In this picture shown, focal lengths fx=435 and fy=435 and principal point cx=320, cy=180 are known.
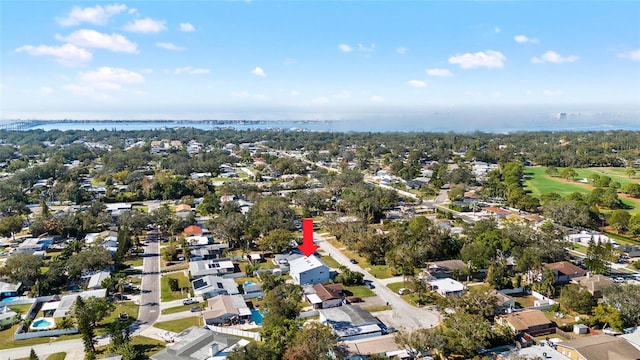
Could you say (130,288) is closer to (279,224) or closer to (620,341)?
(279,224)

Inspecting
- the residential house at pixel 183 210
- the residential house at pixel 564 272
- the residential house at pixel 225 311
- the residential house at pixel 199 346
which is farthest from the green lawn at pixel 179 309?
the residential house at pixel 564 272

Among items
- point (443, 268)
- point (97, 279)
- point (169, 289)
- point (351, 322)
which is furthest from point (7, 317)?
point (443, 268)

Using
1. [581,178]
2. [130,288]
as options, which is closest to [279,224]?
[130,288]

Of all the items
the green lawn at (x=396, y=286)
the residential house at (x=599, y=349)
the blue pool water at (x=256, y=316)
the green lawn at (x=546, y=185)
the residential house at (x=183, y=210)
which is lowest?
the blue pool water at (x=256, y=316)

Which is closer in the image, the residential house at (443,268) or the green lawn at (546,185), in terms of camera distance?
the residential house at (443,268)

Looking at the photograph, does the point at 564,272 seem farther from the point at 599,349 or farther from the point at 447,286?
the point at 599,349

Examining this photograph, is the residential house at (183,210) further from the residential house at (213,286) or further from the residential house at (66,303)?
the residential house at (66,303)

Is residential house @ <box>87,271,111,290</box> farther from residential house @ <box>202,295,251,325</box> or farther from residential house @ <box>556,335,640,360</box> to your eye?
residential house @ <box>556,335,640,360</box>

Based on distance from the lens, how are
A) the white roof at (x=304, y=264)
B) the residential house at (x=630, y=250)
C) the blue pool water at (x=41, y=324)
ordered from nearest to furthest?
1. the blue pool water at (x=41, y=324)
2. the white roof at (x=304, y=264)
3. the residential house at (x=630, y=250)
